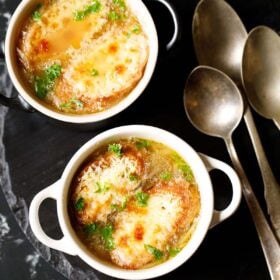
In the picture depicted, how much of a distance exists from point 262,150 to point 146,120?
0.42m

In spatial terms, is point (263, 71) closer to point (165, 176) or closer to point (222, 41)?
point (222, 41)

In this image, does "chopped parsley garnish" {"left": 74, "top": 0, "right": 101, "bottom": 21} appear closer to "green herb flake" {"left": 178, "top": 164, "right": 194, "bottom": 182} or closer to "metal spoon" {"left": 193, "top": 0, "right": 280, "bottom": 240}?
"metal spoon" {"left": 193, "top": 0, "right": 280, "bottom": 240}

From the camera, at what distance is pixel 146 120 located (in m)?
2.54

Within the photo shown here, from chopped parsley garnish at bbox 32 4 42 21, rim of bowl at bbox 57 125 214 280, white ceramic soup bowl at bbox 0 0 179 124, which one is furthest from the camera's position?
chopped parsley garnish at bbox 32 4 42 21

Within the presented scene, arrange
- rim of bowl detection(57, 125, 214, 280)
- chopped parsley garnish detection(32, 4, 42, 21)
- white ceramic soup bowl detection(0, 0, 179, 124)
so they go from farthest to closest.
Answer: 1. chopped parsley garnish detection(32, 4, 42, 21)
2. white ceramic soup bowl detection(0, 0, 179, 124)
3. rim of bowl detection(57, 125, 214, 280)

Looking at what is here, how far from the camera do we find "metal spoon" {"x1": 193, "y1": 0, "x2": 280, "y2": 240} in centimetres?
252

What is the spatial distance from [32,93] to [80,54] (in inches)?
8.3

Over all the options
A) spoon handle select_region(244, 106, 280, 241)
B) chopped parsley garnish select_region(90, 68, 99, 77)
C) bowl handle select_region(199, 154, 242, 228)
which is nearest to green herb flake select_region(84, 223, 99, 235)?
bowl handle select_region(199, 154, 242, 228)

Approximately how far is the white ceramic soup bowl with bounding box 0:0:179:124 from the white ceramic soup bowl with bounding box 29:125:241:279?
0.09m

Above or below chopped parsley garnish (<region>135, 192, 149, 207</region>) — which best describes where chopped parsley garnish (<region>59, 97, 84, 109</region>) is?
above

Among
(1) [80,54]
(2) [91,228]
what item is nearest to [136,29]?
(1) [80,54]

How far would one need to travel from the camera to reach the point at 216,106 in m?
2.50

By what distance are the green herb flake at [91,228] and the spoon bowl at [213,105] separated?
1.70ft

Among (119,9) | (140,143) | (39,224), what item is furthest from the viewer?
(119,9)
